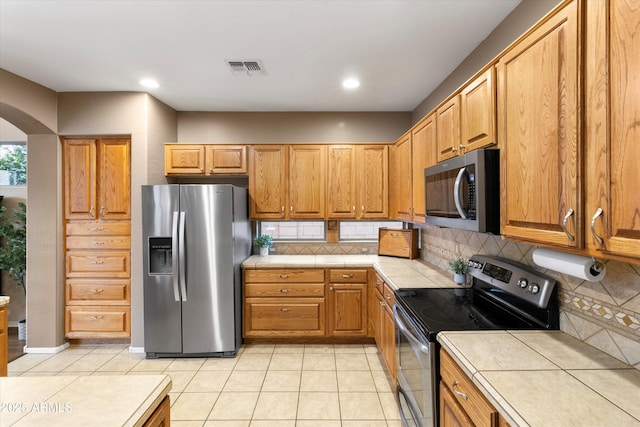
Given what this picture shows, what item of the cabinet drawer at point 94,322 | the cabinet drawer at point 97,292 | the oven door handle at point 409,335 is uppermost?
the oven door handle at point 409,335

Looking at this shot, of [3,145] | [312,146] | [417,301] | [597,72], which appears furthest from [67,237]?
[597,72]

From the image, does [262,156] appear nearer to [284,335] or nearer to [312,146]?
[312,146]

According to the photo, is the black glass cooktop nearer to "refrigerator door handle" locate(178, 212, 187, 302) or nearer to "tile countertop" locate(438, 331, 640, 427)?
"tile countertop" locate(438, 331, 640, 427)

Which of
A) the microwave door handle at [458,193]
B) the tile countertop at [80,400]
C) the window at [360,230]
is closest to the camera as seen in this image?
the tile countertop at [80,400]

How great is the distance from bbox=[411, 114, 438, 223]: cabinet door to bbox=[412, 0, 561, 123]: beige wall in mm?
512

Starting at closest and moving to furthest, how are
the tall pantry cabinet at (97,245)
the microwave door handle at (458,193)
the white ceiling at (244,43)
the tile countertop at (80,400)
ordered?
the tile countertop at (80,400)
the microwave door handle at (458,193)
the white ceiling at (244,43)
the tall pantry cabinet at (97,245)

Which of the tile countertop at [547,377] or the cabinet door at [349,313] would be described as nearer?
the tile countertop at [547,377]

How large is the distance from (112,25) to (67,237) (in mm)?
2388

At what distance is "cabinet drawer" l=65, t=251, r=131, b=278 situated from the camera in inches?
132

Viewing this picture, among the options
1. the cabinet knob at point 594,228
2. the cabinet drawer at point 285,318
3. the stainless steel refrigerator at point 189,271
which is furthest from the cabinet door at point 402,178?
the cabinet knob at point 594,228

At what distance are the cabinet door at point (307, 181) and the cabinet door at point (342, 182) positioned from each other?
83mm

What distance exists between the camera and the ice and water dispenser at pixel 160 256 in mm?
3104

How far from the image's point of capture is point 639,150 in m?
0.83

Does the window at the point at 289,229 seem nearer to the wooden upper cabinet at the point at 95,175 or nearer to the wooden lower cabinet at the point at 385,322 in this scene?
the wooden lower cabinet at the point at 385,322
